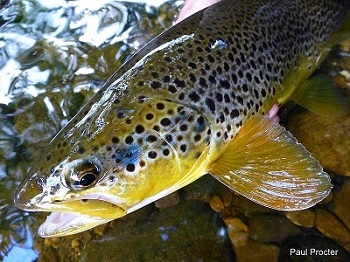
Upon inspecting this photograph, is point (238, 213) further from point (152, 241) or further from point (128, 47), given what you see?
point (128, 47)

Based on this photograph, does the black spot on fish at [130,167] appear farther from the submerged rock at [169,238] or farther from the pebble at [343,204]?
the pebble at [343,204]

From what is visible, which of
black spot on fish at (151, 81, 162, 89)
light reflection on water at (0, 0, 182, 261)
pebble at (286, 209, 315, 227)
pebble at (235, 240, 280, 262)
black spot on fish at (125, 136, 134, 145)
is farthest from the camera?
light reflection on water at (0, 0, 182, 261)

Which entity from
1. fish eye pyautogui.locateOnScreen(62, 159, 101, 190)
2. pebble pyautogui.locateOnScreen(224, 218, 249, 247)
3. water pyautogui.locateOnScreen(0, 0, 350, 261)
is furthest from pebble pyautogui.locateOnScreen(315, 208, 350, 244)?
fish eye pyautogui.locateOnScreen(62, 159, 101, 190)

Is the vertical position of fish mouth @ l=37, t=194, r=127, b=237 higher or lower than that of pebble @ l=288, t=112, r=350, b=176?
higher

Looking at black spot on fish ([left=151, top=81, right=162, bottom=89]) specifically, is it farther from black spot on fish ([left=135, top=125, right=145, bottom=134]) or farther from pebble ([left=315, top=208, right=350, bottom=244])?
pebble ([left=315, top=208, right=350, bottom=244])

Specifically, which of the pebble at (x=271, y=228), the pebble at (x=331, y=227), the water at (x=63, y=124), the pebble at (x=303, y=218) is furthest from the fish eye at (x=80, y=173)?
the pebble at (x=331, y=227)
